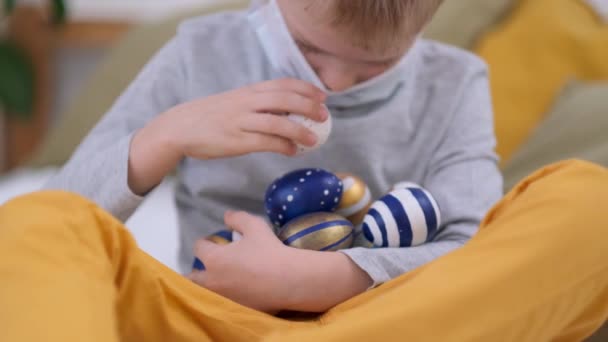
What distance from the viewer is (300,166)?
80 cm

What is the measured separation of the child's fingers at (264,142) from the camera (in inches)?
25.9

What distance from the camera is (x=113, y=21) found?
6.53ft

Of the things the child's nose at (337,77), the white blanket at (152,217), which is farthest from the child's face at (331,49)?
the white blanket at (152,217)

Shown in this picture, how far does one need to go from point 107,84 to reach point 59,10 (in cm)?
42

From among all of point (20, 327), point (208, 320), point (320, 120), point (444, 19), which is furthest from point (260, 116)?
point (444, 19)

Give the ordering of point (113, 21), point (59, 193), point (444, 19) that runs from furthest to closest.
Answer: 1. point (113, 21)
2. point (444, 19)
3. point (59, 193)

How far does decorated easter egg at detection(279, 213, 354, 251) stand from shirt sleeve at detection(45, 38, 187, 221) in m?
0.17

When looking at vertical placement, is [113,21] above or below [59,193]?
below

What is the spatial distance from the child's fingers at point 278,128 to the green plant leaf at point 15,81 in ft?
4.69

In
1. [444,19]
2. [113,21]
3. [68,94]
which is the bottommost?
[68,94]

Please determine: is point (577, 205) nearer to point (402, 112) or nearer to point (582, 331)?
point (582, 331)

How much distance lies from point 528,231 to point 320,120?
0.22 meters

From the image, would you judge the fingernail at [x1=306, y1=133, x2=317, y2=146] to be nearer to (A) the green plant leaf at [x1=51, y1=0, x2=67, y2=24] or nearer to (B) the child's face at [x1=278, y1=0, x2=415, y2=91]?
(B) the child's face at [x1=278, y1=0, x2=415, y2=91]

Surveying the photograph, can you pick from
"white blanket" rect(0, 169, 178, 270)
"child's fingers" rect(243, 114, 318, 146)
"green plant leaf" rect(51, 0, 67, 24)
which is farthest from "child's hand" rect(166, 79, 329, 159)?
"green plant leaf" rect(51, 0, 67, 24)
